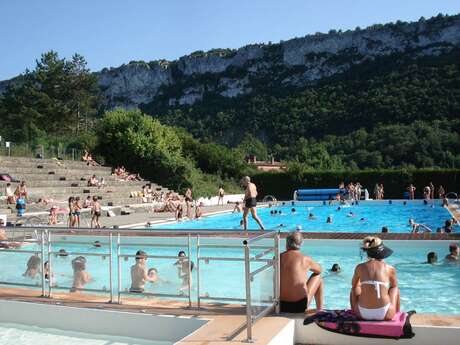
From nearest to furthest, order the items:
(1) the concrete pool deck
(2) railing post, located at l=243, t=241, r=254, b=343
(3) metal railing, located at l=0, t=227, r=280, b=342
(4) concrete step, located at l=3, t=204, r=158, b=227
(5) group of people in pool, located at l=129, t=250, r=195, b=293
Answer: (2) railing post, located at l=243, t=241, r=254, b=343 → (1) the concrete pool deck → (3) metal railing, located at l=0, t=227, r=280, b=342 → (5) group of people in pool, located at l=129, t=250, r=195, b=293 → (4) concrete step, located at l=3, t=204, r=158, b=227

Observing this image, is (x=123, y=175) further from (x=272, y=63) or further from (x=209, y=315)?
(x=272, y=63)

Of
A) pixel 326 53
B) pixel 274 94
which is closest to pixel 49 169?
pixel 274 94

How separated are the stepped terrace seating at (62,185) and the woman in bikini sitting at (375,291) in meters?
15.6

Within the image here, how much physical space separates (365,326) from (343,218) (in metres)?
18.8

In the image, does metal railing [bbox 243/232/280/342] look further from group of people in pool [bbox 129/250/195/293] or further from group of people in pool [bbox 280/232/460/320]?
group of people in pool [bbox 129/250/195/293]

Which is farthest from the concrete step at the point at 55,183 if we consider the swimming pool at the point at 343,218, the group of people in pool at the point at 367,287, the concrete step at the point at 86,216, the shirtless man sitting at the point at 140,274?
the group of people in pool at the point at 367,287

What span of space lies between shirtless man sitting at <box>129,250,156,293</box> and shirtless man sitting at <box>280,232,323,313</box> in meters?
1.53

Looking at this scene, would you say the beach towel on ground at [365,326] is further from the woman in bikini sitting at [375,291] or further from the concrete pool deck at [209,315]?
the concrete pool deck at [209,315]

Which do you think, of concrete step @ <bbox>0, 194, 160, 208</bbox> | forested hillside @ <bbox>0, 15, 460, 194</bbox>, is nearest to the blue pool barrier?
forested hillside @ <bbox>0, 15, 460, 194</bbox>

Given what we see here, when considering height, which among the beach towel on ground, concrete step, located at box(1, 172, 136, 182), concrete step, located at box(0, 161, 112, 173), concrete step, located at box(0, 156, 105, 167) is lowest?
the beach towel on ground

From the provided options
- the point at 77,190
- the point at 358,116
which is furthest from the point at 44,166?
the point at 358,116

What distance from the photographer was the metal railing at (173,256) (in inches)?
219

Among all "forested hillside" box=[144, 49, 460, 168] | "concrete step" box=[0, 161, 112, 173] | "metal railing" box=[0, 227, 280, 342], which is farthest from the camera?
"forested hillside" box=[144, 49, 460, 168]

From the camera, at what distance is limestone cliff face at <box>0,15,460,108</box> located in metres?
82.5
